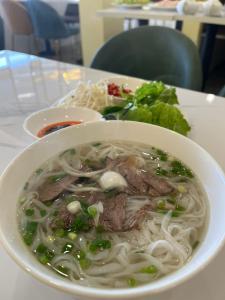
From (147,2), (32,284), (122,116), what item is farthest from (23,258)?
(147,2)

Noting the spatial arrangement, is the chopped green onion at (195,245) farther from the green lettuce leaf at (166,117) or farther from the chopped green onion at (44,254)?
the green lettuce leaf at (166,117)

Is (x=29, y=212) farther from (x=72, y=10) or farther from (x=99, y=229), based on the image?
(x=72, y=10)

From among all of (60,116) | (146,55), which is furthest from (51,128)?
(146,55)

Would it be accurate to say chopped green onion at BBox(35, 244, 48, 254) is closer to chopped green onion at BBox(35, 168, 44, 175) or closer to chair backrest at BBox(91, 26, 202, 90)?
chopped green onion at BBox(35, 168, 44, 175)

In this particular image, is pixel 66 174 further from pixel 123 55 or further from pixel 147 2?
pixel 147 2

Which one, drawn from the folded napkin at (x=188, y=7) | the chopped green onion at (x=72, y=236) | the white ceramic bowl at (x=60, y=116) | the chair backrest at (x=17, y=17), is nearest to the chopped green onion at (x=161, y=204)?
the chopped green onion at (x=72, y=236)

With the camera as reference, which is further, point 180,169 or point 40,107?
point 40,107
